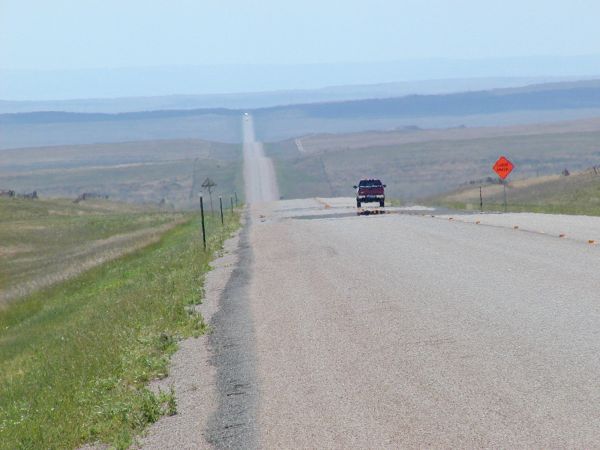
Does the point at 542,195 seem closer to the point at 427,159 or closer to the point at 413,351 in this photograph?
the point at 413,351

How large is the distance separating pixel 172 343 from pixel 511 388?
5.85 m

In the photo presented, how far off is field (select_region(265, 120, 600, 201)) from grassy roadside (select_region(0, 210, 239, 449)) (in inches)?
2575

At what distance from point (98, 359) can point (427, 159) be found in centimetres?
13243

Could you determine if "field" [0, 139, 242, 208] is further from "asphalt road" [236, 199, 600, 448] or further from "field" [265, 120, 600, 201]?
"asphalt road" [236, 199, 600, 448]

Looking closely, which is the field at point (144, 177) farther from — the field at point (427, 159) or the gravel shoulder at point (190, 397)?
the gravel shoulder at point (190, 397)

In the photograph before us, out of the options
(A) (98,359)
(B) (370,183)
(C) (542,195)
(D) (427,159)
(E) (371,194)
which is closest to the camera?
(A) (98,359)

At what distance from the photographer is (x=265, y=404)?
10.9 meters

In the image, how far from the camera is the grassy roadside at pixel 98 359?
11.2 meters

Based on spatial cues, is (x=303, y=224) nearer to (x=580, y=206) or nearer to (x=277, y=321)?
(x=580, y=206)

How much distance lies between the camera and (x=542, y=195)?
6831 centimetres

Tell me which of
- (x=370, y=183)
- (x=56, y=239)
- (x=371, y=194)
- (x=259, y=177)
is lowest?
(x=259, y=177)

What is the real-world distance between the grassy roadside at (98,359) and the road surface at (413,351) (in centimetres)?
71

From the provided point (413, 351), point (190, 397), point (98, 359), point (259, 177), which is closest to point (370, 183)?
point (98, 359)

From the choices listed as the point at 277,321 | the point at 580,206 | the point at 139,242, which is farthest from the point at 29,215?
the point at 277,321
